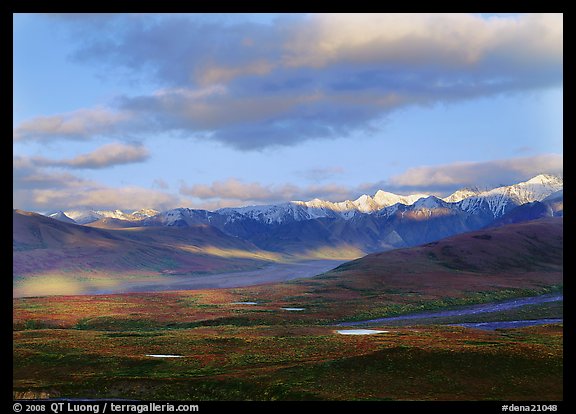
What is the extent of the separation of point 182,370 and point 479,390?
27.6 metres

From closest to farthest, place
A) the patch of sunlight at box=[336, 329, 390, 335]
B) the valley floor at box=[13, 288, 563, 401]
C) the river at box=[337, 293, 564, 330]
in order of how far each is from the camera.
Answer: the valley floor at box=[13, 288, 563, 401] < the patch of sunlight at box=[336, 329, 390, 335] < the river at box=[337, 293, 564, 330]

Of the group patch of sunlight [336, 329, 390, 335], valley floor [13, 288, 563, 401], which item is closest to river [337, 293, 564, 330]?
valley floor [13, 288, 563, 401]

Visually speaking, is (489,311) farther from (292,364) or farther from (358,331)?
(292,364)

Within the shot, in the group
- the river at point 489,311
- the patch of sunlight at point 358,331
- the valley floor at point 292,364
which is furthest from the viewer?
the river at point 489,311

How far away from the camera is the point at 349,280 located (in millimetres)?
153875

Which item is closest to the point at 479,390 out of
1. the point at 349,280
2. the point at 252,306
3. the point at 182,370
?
the point at 182,370

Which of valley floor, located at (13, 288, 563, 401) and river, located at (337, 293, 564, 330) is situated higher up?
valley floor, located at (13, 288, 563, 401)

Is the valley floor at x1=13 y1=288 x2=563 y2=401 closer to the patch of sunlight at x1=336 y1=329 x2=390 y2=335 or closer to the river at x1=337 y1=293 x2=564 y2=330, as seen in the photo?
the patch of sunlight at x1=336 y1=329 x2=390 y2=335

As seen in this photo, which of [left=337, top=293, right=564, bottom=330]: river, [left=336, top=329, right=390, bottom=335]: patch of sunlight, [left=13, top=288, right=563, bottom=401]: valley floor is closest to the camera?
[left=13, top=288, right=563, bottom=401]: valley floor

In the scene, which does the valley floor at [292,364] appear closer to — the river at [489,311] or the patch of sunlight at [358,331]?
the patch of sunlight at [358,331]

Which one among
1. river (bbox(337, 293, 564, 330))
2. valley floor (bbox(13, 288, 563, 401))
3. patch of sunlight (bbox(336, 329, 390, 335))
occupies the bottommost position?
river (bbox(337, 293, 564, 330))

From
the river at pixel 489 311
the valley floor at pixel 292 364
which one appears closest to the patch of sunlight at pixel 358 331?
the valley floor at pixel 292 364

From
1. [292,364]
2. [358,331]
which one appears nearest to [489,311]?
[358,331]
